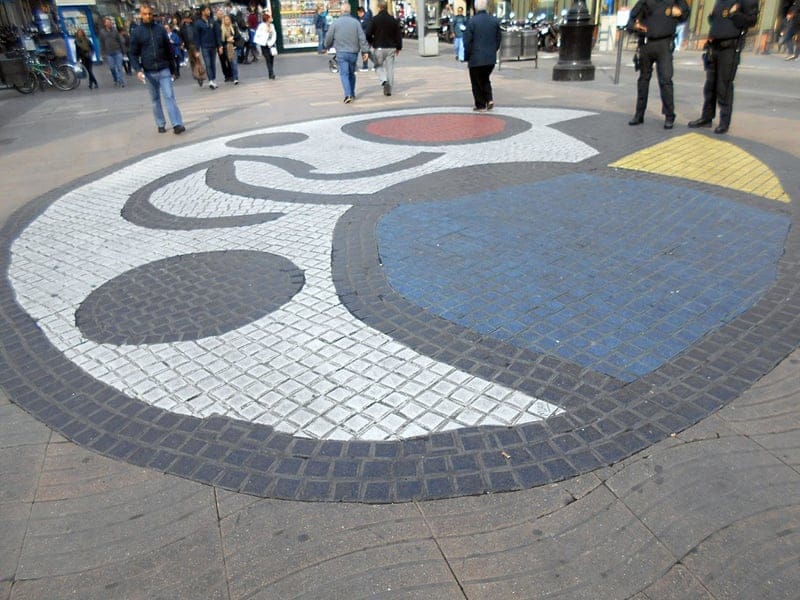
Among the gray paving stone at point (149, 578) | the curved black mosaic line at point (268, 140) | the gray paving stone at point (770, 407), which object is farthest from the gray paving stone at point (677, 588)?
the curved black mosaic line at point (268, 140)

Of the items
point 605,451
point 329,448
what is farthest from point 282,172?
point 605,451

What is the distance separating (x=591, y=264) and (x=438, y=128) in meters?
6.22

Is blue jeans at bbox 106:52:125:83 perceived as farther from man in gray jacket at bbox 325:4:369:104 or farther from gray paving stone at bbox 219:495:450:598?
gray paving stone at bbox 219:495:450:598

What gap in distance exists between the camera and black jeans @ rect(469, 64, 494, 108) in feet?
36.3

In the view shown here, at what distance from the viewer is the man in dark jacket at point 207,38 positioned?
1695 cm

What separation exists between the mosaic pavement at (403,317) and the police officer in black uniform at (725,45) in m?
1.35

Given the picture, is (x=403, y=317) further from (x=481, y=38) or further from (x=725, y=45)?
(x=481, y=38)

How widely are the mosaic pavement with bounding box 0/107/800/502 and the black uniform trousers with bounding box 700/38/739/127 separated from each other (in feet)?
4.29

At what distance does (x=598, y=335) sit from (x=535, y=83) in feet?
42.6

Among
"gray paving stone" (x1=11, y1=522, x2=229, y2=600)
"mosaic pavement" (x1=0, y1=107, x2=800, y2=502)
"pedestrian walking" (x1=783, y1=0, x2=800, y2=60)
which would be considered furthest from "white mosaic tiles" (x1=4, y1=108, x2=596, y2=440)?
"pedestrian walking" (x1=783, y1=0, x2=800, y2=60)

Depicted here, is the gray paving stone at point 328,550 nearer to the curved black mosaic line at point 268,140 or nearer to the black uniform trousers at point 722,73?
the curved black mosaic line at point 268,140

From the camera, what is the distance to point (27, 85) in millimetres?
17812

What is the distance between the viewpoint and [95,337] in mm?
4211

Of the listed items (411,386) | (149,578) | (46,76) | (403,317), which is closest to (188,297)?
(403,317)
